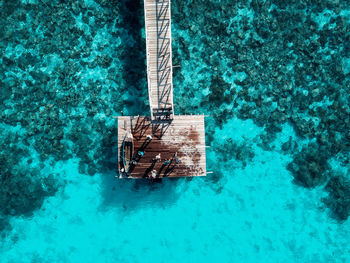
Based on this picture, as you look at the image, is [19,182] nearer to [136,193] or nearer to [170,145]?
[136,193]

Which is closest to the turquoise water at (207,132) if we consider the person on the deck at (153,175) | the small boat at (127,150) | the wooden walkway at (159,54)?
the wooden walkway at (159,54)

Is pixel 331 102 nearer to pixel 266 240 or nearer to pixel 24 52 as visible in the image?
pixel 266 240

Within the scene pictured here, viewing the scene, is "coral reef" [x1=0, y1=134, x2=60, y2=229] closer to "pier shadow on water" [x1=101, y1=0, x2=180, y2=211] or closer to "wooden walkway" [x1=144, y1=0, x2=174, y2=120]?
"pier shadow on water" [x1=101, y1=0, x2=180, y2=211]

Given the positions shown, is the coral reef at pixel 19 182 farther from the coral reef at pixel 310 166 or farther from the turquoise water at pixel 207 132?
the coral reef at pixel 310 166

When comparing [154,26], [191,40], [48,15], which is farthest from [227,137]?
[48,15]

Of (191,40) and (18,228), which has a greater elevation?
(191,40)

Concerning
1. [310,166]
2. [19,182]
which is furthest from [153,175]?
[310,166]

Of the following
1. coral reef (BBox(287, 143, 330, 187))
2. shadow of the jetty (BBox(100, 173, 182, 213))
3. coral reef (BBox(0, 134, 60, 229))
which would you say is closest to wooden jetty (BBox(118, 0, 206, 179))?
shadow of the jetty (BBox(100, 173, 182, 213))
